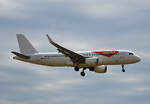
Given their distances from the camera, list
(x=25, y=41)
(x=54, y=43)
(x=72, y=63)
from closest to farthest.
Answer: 1. (x=54, y=43)
2. (x=72, y=63)
3. (x=25, y=41)

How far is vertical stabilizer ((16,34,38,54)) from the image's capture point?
335 feet

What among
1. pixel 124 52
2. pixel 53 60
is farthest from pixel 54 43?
pixel 124 52

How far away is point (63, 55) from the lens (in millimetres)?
97938

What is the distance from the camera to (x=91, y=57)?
318 feet

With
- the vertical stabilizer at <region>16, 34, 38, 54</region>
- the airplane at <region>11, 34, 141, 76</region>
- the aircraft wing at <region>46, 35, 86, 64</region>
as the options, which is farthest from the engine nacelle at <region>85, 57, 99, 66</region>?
the vertical stabilizer at <region>16, 34, 38, 54</region>

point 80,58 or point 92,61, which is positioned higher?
point 80,58

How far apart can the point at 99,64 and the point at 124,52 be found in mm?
5661

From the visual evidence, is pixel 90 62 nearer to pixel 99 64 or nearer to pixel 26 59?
pixel 99 64

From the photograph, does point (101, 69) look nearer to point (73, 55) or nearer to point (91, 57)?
point (91, 57)

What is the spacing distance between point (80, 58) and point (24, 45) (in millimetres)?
14572

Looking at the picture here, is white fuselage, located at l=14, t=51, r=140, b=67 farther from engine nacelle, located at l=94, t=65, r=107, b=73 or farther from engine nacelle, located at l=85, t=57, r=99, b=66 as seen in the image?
engine nacelle, located at l=94, t=65, r=107, b=73

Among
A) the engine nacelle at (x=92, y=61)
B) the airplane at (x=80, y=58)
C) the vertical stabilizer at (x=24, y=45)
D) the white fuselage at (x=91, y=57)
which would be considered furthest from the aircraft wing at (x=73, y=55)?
the vertical stabilizer at (x=24, y=45)

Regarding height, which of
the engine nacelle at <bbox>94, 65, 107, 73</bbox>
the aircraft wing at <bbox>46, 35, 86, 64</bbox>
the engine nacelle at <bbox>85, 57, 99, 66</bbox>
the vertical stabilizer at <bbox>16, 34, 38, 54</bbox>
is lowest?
the engine nacelle at <bbox>94, 65, 107, 73</bbox>

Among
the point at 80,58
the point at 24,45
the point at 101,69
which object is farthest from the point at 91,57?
the point at 24,45
